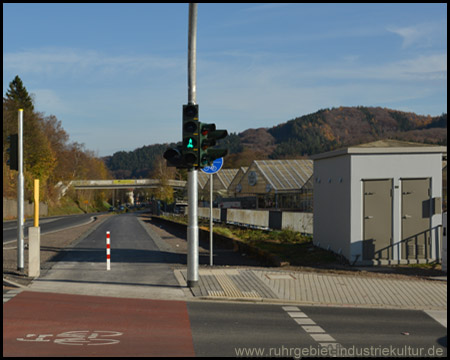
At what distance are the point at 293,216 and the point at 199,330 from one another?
1701cm

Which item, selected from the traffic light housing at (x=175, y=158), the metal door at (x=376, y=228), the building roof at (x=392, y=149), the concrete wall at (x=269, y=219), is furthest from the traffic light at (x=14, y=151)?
the concrete wall at (x=269, y=219)

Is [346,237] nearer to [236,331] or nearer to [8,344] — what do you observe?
[236,331]

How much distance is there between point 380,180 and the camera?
17.1m

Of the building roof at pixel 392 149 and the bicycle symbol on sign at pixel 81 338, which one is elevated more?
the building roof at pixel 392 149

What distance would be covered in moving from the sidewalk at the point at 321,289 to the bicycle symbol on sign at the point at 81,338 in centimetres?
338

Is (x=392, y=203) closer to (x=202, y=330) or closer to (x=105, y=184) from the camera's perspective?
(x=202, y=330)

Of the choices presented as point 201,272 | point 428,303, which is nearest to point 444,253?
point 428,303

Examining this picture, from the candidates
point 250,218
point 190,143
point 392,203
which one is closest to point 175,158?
point 190,143

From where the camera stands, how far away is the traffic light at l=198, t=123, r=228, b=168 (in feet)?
41.6

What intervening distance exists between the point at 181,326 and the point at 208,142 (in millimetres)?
4571

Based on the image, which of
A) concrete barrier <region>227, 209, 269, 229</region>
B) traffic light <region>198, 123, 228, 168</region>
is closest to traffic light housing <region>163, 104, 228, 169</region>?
traffic light <region>198, 123, 228, 168</region>

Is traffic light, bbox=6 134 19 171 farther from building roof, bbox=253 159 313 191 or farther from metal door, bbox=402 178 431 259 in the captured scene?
building roof, bbox=253 159 313 191

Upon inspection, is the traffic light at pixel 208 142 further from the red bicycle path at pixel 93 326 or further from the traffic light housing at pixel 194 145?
the red bicycle path at pixel 93 326

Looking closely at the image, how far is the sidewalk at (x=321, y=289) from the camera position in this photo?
11812mm
